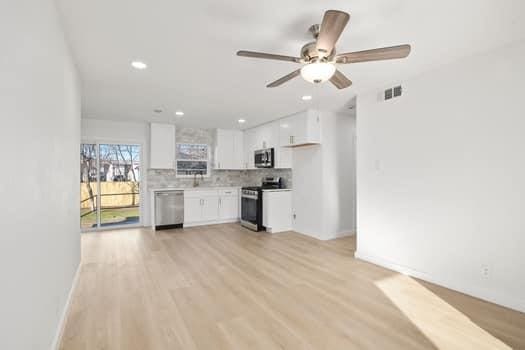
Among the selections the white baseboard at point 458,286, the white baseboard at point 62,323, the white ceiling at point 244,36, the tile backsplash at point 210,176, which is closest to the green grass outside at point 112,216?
the tile backsplash at point 210,176

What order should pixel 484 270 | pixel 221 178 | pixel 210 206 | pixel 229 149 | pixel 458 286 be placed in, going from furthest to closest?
pixel 221 178 < pixel 229 149 < pixel 210 206 < pixel 458 286 < pixel 484 270

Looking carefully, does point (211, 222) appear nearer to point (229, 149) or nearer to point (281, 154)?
point (229, 149)

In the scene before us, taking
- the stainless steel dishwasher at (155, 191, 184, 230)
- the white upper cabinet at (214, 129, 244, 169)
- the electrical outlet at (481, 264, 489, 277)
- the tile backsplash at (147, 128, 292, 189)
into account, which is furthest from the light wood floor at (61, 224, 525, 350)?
the white upper cabinet at (214, 129, 244, 169)

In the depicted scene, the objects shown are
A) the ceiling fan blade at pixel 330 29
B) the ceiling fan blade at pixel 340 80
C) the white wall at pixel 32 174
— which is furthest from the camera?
the ceiling fan blade at pixel 340 80

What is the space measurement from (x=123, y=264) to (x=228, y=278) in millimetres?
1611

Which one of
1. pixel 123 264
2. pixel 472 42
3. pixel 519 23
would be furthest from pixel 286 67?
pixel 123 264

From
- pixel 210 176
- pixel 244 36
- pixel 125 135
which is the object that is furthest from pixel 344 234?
pixel 125 135

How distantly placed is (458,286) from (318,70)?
2.73 m

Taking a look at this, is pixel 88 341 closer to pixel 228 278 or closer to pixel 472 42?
pixel 228 278

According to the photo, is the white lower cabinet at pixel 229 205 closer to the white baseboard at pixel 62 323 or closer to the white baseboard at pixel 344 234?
the white baseboard at pixel 344 234

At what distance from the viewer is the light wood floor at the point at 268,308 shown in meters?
1.93

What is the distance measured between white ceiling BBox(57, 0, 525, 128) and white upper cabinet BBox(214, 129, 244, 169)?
10.0ft

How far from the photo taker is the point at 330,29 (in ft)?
5.53

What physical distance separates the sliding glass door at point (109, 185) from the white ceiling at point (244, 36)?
2.43 metres
